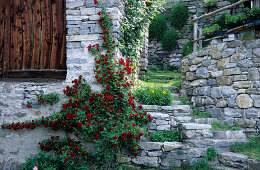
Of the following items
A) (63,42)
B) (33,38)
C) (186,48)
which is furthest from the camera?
(186,48)

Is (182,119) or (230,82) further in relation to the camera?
(230,82)

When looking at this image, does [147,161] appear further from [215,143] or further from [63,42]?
[63,42]

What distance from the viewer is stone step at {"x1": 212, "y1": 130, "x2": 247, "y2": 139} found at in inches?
163

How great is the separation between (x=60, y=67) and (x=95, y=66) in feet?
2.78

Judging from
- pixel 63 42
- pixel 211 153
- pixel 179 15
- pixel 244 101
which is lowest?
pixel 211 153

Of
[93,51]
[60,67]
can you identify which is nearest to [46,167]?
[60,67]

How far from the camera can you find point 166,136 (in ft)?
13.1

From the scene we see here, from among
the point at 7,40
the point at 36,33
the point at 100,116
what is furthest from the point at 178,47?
the point at 7,40

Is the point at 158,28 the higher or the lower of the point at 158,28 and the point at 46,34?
the higher

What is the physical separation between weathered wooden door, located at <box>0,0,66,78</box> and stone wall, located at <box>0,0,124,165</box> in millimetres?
292

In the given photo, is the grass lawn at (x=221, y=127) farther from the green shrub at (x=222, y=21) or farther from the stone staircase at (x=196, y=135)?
the green shrub at (x=222, y=21)

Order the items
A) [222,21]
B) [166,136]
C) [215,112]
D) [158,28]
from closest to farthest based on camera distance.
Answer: [166,136]
[215,112]
[222,21]
[158,28]

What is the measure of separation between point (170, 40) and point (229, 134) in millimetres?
6269

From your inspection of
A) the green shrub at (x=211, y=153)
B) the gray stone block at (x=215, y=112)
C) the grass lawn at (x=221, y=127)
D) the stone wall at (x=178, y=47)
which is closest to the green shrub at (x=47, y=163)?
the green shrub at (x=211, y=153)
